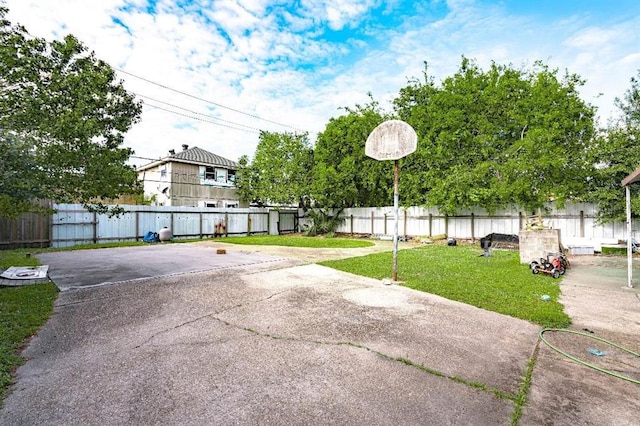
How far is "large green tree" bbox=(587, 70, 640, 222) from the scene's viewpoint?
9.54 metres

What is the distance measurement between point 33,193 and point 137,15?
618 cm

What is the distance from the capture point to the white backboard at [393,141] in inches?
265

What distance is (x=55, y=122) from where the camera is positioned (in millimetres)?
5160

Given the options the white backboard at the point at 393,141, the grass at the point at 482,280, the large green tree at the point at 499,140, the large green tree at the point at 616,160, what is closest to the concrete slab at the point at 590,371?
the grass at the point at 482,280

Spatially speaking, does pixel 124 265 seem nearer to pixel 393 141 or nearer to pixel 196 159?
pixel 393 141

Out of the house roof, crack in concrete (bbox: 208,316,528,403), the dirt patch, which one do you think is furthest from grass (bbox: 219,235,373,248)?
crack in concrete (bbox: 208,316,528,403)

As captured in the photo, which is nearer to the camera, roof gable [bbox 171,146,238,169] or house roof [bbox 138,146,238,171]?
house roof [bbox 138,146,238,171]

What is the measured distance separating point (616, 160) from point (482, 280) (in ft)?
26.4

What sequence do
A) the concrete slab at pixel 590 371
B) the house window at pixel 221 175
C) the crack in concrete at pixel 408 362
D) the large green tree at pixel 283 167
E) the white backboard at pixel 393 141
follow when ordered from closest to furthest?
the concrete slab at pixel 590 371 → the crack in concrete at pixel 408 362 → the white backboard at pixel 393 141 → the large green tree at pixel 283 167 → the house window at pixel 221 175

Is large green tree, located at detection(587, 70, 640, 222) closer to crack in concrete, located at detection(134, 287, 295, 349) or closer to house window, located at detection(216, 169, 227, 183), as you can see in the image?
crack in concrete, located at detection(134, 287, 295, 349)

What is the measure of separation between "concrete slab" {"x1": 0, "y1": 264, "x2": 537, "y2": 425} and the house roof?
698 inches

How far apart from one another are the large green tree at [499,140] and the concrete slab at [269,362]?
9.35 metres

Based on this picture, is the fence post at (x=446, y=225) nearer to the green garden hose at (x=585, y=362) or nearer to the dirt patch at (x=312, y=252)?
the dirt patch at (x=312, y=252)

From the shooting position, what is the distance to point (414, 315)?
4.00 meters
